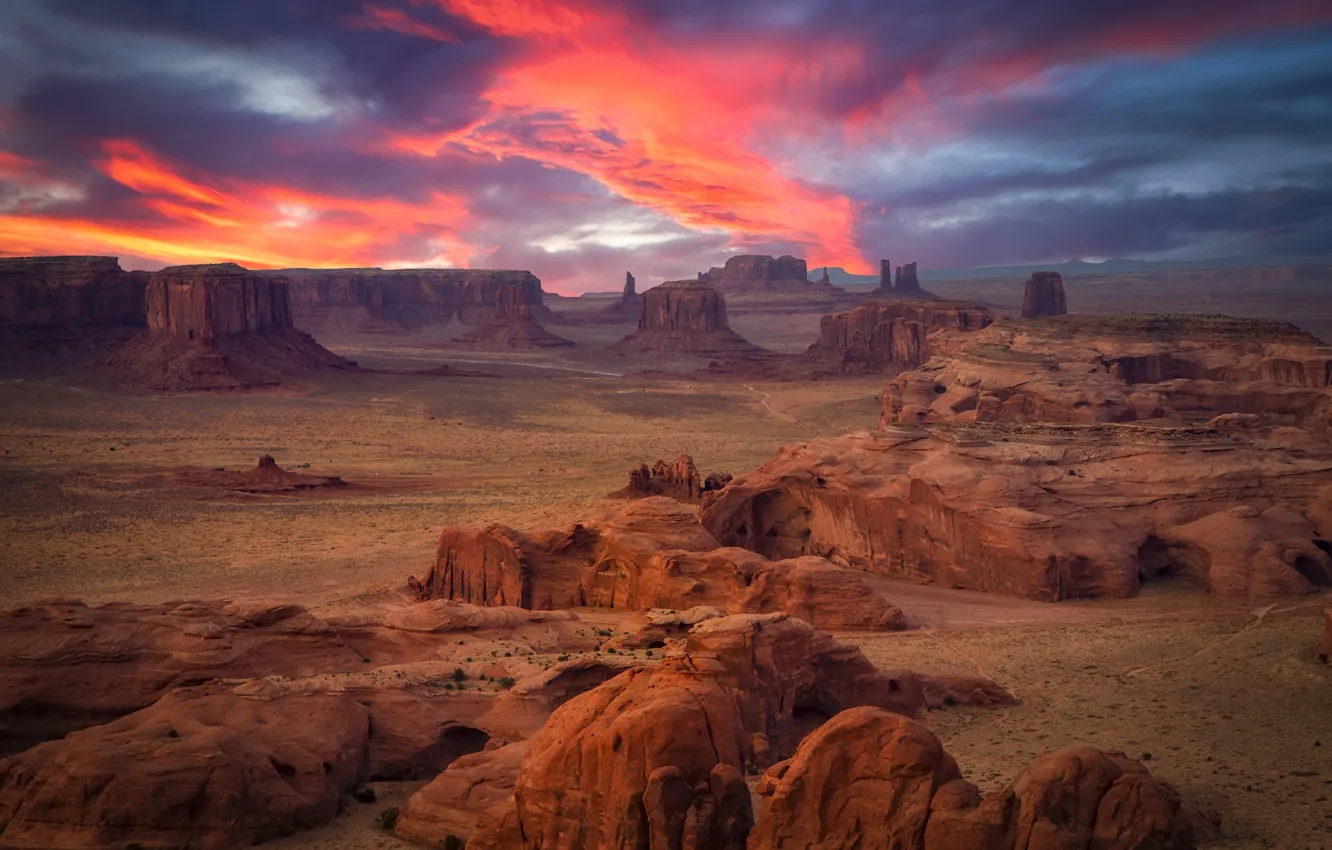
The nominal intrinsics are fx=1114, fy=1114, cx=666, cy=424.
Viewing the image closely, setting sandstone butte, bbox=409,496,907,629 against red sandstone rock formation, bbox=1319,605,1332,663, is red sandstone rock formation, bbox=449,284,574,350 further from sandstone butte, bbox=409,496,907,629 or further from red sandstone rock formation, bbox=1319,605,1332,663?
red sandstone rock formation, bbox=1319,605,1332,663

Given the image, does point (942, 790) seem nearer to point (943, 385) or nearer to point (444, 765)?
point (444, 765)

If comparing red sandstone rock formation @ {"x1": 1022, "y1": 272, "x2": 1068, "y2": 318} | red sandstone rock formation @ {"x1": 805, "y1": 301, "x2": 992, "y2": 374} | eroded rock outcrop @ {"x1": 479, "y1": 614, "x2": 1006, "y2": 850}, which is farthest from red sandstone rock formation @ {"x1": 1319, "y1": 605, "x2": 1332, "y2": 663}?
red sandstone rock formation @ {"x1": 1022, "y1": 272, "x2": 1068, "y2": 318}

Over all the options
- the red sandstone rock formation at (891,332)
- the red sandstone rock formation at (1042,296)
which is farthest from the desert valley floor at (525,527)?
the red sandstone rock formation at (1042,296)

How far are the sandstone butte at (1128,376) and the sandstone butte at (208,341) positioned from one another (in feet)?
194

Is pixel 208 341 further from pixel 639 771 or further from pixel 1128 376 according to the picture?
pixel 639 771

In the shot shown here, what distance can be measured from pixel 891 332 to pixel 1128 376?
48119 millimetres

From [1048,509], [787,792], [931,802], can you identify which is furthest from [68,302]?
[931,802]

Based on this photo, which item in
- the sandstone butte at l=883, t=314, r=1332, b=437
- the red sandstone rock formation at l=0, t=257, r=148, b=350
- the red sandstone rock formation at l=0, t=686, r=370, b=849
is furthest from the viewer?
the red sandstone rock formation at l=0, t=257, r=148, b=350

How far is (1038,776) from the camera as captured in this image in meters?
11.9

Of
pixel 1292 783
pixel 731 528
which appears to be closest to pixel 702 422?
pixel 731 528

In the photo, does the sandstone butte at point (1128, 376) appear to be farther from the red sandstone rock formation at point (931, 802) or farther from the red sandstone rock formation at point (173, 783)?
the red sandstone rock formation at point (173, 783)

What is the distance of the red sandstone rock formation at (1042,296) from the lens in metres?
126

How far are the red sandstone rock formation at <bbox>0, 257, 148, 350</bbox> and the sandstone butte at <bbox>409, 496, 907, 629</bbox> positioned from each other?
290ft

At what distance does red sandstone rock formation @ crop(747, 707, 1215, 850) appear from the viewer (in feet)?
37.5
